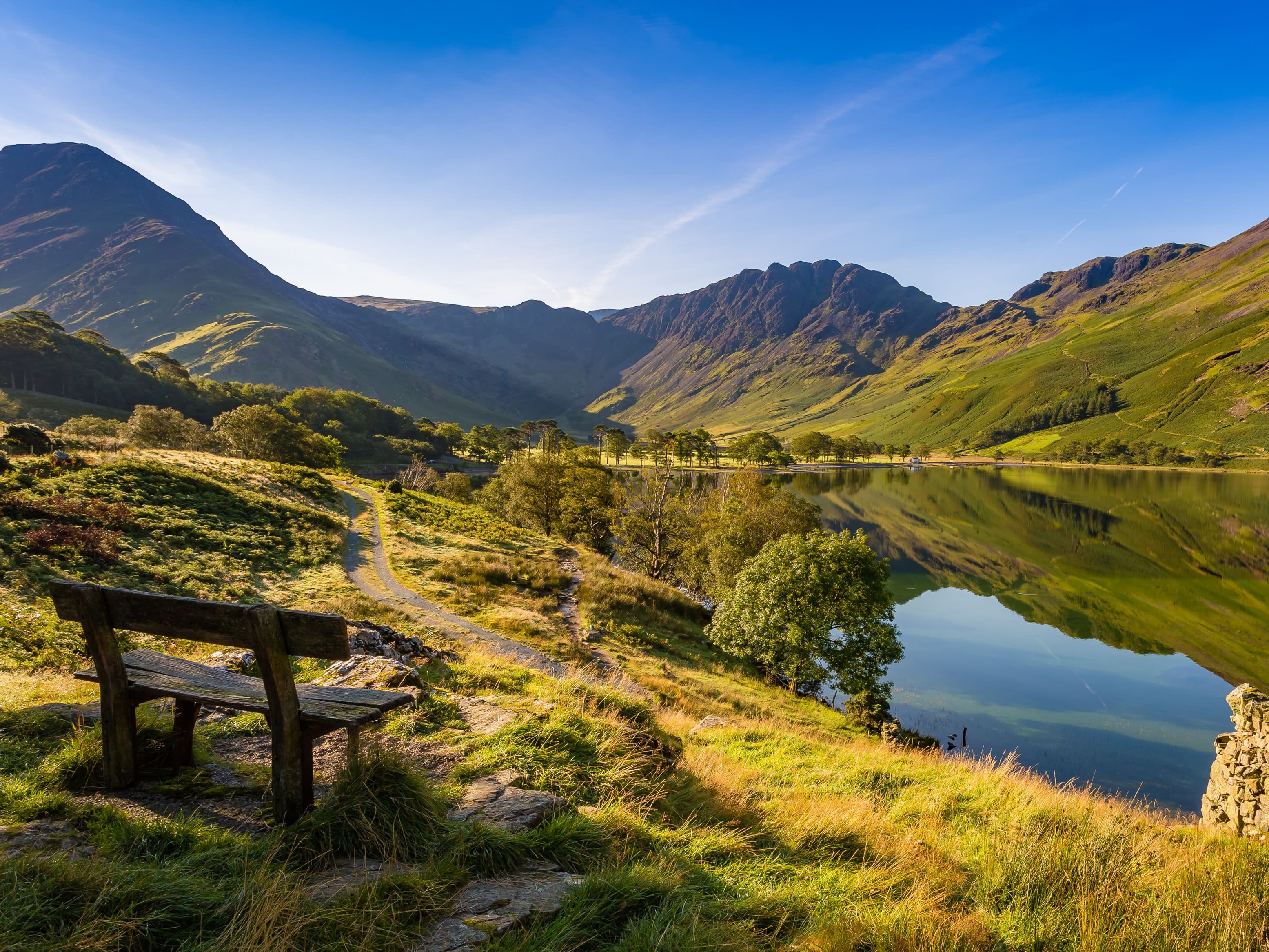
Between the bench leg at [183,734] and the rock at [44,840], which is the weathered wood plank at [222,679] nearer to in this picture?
the bench leg at [183,734]

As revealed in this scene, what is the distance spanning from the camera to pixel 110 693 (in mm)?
4789

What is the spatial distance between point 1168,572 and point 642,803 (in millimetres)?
76730

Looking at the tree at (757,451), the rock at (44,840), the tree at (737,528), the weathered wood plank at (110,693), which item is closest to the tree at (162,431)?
the tree at (737,528)

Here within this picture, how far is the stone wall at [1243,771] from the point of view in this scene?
33.9 ft

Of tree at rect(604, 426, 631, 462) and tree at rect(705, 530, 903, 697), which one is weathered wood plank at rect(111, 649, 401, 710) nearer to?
tree at rect(705, 530, 903, 697)

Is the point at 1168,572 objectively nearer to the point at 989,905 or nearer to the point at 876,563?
the point at 876,563

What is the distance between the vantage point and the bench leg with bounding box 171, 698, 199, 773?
5297 millimetres

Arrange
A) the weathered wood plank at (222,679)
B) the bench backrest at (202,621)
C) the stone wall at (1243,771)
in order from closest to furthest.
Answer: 1. the bench backrest at (202,621)
2. the weathered wood plank at (222,679)
3. the stone wall at (1243,771)

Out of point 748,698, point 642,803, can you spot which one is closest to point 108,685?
point 642,803

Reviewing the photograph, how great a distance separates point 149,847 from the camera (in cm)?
403

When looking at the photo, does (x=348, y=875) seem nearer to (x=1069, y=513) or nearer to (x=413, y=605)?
(x=413, y=605)

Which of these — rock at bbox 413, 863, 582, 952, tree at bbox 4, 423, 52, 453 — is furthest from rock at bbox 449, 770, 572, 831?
tree at bbox 4, 423, 52, 453

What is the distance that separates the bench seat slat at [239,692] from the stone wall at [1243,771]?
49.6 ft

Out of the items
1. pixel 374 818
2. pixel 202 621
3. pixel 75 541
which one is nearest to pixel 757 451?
pixel 75 541
